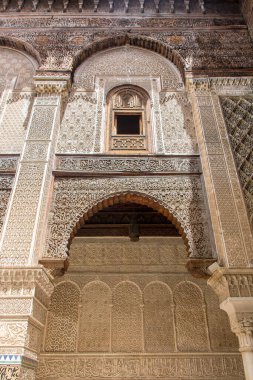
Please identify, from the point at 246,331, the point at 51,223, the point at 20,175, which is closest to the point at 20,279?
the point at 51,223

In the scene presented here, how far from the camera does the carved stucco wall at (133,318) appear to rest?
4.41m

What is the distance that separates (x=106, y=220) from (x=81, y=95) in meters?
1.96

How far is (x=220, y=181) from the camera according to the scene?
3545mm

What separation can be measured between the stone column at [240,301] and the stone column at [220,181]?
0.34 feet

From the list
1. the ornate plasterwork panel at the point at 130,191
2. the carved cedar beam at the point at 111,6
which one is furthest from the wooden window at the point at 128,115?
the carved cedar beam at the point at 111,6

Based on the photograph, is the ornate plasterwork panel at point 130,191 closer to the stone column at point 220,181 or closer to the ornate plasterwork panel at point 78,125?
the stone column at point 220,181

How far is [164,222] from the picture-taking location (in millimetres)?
5203

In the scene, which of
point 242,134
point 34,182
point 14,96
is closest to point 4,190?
point 34,182

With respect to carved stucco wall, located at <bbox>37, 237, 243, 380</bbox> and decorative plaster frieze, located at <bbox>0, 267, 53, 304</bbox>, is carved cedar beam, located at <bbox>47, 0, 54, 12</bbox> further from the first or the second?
decorative plaster frieze, located at <bbox>0, 267, 53, 304</bbox>

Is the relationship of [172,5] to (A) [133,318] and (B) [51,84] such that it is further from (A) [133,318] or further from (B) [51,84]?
(A) [133,318]

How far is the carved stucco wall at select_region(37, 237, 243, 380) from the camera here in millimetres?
4414

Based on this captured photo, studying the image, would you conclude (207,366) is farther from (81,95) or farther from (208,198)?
(81,95)

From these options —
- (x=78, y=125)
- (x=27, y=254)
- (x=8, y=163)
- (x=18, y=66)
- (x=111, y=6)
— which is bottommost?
(x=27, y=254)

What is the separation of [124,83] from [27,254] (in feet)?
9.15
